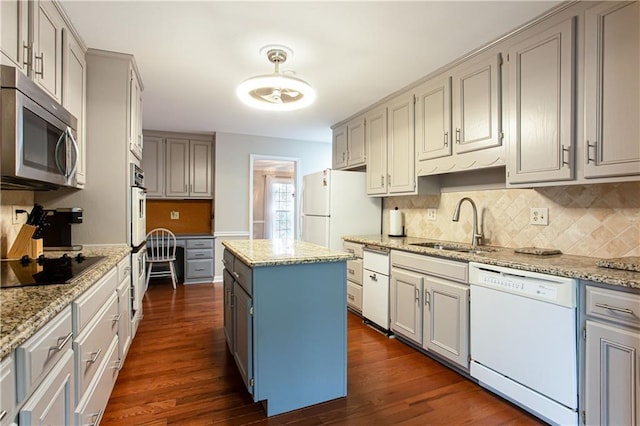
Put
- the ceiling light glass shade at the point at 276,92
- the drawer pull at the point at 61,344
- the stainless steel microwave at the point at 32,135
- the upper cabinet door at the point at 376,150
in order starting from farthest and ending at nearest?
the upper cabinet door at the point at 376,150 < the ceiling light glass shade at the point at 276,92 < the stainless steel microwave at the point at 32,135 < the drawer pull at the point at 61,344

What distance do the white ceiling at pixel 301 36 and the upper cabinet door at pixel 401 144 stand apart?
0.18m

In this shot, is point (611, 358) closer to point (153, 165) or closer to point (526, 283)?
point (526, 283)

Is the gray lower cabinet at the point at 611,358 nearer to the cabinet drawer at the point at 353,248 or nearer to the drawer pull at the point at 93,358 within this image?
the cabinet drawer at the point at 353,248

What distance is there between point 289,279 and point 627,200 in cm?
198

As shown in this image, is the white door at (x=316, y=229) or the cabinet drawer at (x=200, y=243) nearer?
the white door at (x=316, y=229)

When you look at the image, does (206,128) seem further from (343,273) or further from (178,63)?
(343,273)

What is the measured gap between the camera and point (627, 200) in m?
1.82

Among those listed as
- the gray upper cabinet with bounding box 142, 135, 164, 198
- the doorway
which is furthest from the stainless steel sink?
the doorway

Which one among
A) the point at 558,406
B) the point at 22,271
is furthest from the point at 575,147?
the point at 22,271

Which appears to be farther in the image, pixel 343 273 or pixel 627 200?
pixel 343 273

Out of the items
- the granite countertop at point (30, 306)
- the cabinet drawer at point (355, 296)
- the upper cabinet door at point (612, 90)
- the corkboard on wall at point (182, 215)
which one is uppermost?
the upper cabinet door at point (612, 90)

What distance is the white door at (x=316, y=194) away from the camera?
3656 millimetres

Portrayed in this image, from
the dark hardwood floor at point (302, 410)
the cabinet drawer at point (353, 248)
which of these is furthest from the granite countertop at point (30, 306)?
the cabinet drawer at point (353, 248)

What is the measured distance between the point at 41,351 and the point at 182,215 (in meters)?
4.84
